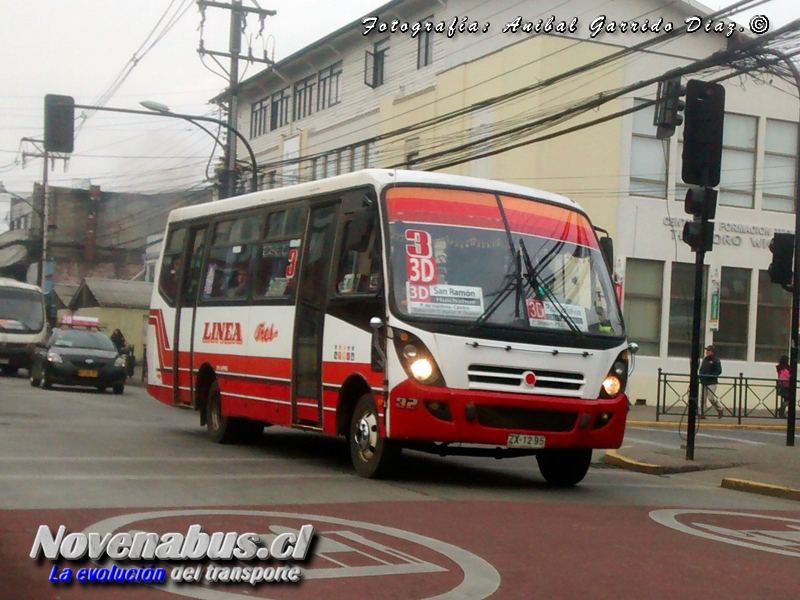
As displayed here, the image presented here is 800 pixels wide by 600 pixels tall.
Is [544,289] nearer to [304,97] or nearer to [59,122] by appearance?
[59,122]

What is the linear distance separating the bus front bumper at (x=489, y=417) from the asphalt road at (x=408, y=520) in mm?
534

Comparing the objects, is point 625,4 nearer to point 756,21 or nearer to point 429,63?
point 429,63

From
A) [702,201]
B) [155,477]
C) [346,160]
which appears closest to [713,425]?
[702,201]

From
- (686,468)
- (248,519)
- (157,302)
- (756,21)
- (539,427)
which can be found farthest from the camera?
(756,21)

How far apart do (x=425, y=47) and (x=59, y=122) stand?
17367 mm

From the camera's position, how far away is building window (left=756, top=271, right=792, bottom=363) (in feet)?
120

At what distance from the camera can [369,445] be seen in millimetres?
11383

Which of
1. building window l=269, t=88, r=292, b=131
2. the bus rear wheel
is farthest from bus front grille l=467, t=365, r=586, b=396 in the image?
building window l=269, t=88, r=292, b=131

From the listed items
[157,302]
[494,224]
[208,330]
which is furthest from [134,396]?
[494,224]

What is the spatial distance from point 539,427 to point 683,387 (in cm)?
2282

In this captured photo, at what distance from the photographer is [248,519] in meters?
8.41

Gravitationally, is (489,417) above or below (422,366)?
below

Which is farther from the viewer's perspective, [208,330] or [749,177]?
[749,177]

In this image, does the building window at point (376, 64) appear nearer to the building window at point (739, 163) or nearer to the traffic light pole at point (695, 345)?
the building window at point (739, 163)
